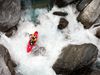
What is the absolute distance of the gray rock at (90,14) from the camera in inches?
427

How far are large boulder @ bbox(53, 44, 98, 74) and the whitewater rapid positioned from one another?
1.21ft

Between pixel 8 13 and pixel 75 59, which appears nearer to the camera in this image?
pixel 75 59

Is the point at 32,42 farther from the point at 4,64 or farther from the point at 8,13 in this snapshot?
the point at 4,64

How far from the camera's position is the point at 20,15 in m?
10.4

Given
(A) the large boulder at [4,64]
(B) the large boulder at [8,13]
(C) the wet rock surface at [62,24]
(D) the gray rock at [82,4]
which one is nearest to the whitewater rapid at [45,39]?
(C) the wet rock surface at [62,24]

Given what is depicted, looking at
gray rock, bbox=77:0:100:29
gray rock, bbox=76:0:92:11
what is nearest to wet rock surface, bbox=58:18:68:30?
gray rock, bbox=77:0:100:29

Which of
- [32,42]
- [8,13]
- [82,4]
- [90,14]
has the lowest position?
[32,42]

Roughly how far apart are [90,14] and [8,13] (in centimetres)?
364

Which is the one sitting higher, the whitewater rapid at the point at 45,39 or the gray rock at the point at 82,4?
the gray rock at the point at 82,4

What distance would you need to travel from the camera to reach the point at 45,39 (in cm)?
1042

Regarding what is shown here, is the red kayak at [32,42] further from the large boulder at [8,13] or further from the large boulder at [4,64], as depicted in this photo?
the large boulder at [4,64]

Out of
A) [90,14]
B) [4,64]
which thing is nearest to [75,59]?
[4,64]

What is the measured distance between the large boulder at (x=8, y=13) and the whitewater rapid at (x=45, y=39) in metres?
0.44

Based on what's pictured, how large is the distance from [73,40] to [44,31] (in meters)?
1.34
